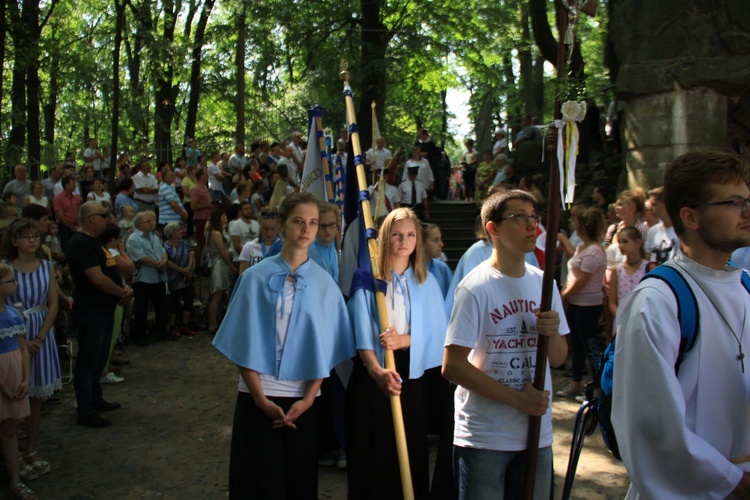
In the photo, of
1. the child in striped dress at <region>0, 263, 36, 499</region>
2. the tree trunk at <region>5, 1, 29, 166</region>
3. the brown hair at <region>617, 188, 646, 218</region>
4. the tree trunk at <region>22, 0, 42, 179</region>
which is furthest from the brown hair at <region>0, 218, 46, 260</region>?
the tree trunk at <region>22, 0, 42, 179</region>

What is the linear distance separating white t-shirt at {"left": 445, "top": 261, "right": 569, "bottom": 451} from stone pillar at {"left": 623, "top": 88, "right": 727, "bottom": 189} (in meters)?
9.41

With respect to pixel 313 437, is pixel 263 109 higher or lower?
higher

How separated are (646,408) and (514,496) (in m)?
1.24

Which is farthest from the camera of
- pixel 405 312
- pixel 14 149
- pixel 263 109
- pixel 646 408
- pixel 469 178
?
pixel 263 109

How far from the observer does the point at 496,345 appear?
3.18 meters

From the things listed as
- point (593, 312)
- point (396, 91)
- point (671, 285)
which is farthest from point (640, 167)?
point (396, 91)

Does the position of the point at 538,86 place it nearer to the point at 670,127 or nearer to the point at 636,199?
the point at 670,127

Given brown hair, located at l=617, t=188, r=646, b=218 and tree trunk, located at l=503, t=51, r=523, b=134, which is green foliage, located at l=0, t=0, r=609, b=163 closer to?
tree trunk, located at l=503, t=51, r=523, b=134

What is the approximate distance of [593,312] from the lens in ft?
24.7

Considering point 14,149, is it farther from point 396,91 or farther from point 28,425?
point 396,91

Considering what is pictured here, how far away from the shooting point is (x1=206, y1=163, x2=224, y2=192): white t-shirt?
1695 cm

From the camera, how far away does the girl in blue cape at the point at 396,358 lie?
4391 millimetres

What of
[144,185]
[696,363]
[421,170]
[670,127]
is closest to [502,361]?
[696,363]

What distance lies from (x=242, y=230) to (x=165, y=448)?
596 cm
